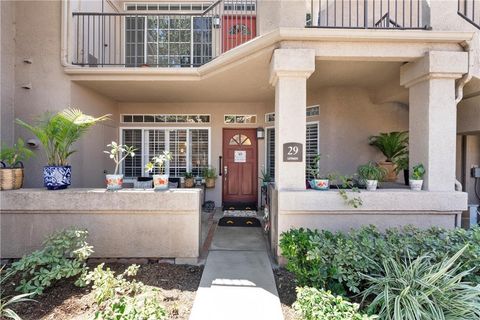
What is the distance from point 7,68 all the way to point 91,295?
4.79 metres

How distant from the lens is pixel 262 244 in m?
4.70

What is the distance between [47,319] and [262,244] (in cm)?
311

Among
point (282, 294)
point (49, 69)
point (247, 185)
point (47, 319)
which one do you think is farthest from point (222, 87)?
point (47, 319)

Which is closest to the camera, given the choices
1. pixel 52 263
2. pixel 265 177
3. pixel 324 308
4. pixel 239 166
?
pixel 324 308

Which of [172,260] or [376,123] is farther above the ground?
[376,123]

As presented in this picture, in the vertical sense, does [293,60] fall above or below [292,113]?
above

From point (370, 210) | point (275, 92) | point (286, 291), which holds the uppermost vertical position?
point (275, 92)

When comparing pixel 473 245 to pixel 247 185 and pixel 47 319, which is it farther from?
pixel 247 185

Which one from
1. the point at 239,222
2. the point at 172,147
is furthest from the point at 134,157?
the point at 239,222

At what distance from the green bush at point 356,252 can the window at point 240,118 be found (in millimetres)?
4872

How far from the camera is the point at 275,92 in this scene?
464cm

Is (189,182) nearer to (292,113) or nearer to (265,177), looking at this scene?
(265,177)

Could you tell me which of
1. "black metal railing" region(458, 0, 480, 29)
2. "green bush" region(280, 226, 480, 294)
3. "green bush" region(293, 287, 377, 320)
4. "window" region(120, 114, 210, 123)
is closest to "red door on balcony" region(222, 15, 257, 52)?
"window" region(120, 114, 210, 123)

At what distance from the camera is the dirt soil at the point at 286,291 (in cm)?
277
